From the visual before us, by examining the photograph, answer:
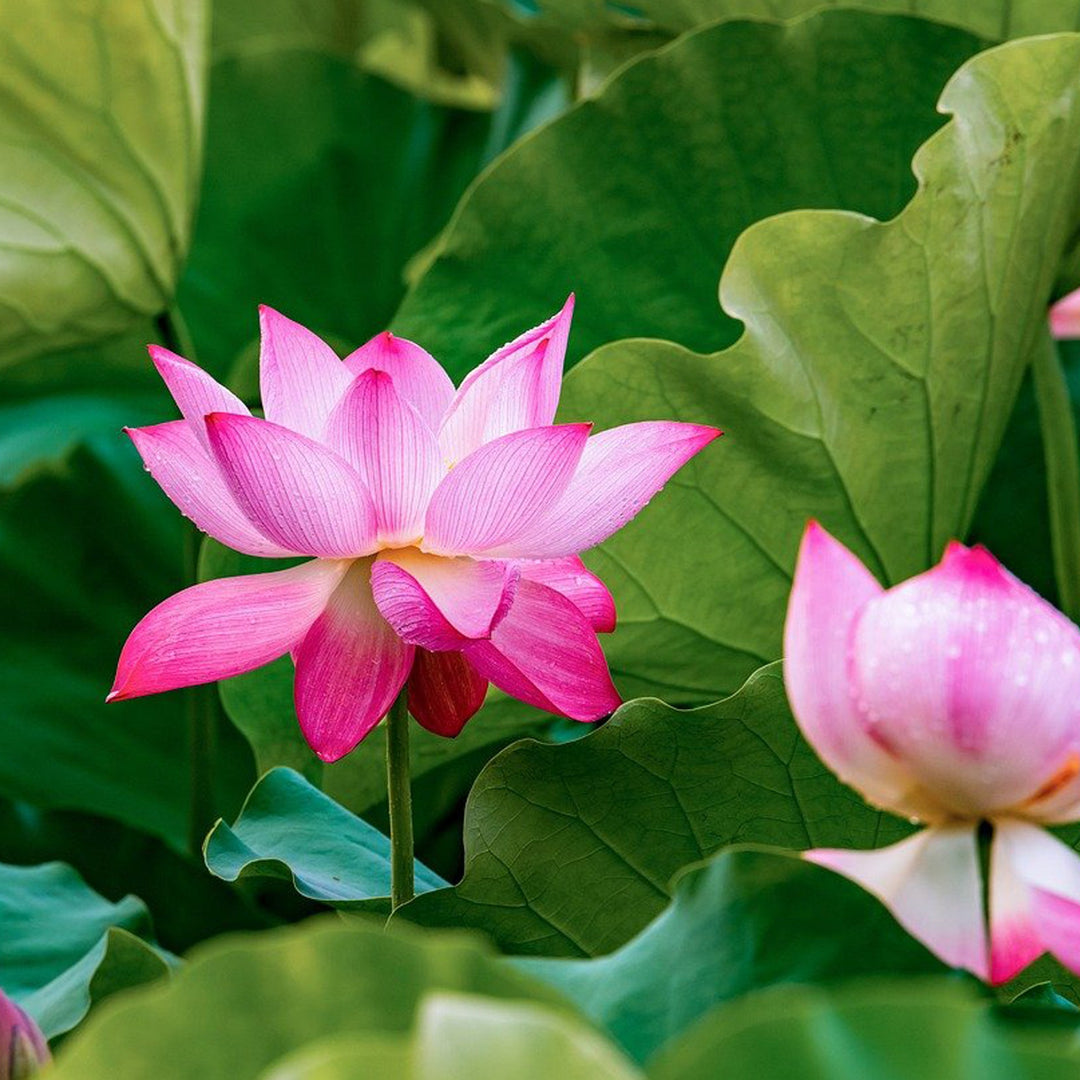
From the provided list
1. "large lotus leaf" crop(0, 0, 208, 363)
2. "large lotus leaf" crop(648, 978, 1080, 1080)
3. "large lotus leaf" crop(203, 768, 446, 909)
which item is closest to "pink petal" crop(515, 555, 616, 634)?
"large lotus leaf" crop(203, 768, 446, 909)

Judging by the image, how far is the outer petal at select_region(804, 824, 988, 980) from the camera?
1.15ft

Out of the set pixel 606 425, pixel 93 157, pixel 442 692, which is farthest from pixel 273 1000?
pixel 93 157

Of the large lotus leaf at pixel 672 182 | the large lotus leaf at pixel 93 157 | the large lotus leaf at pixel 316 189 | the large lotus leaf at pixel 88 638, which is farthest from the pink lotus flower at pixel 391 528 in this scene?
the large lotus leaf at pixel 316 189

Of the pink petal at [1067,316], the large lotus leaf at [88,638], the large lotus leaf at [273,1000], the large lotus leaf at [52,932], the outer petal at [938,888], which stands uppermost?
Result: the large lotus leaf at [273,1000]

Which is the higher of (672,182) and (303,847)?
(672,182)

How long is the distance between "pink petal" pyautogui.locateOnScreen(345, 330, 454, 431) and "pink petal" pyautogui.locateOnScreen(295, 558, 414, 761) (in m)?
0.08

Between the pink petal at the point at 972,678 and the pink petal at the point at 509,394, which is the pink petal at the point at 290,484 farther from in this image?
the pink petal at the point at 972,678

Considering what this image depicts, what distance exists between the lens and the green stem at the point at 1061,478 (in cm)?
78

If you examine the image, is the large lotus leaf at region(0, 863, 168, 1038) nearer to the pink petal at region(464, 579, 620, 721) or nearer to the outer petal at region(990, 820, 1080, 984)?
the pink petal at region(464, 579, 620, 721)

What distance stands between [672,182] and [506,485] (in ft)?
1.43

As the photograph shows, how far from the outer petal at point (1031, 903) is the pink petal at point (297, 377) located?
25 centimetres

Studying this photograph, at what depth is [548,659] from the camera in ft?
1.57

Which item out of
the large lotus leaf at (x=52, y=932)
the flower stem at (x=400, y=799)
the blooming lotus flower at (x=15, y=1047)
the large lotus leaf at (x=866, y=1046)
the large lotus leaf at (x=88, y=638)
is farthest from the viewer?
the large lotus leaf at (x=88, y=638)

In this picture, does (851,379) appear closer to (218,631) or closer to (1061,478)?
(1061,478)
